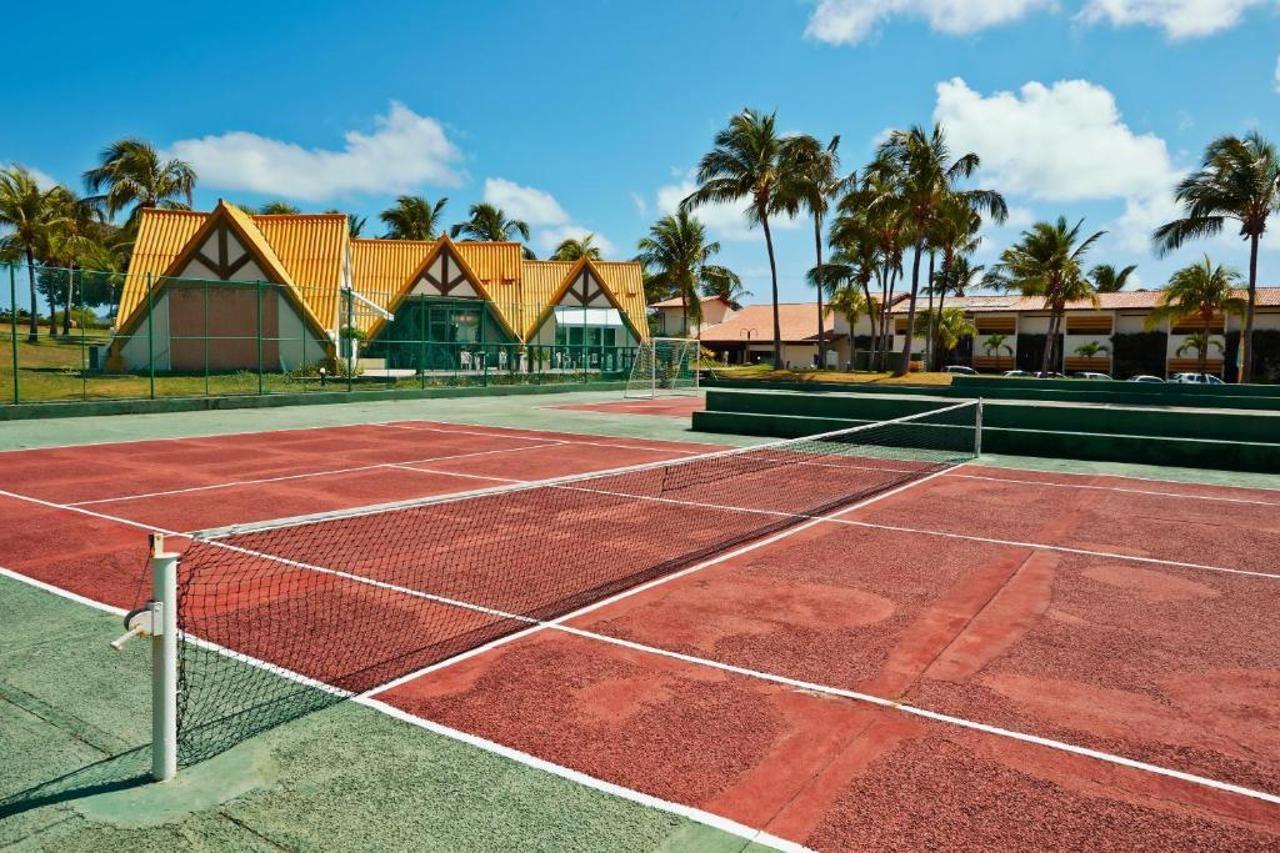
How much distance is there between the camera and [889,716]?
17.5ft

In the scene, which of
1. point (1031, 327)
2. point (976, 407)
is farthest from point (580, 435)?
point (1031, 327)

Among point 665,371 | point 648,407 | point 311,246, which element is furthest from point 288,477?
point 311,246

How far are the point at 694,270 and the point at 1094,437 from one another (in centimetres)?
5008

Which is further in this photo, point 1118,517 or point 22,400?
point 22,400

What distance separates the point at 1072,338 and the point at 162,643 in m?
70.8

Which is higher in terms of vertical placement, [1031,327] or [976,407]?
[1031,327]

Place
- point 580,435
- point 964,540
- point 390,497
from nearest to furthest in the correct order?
point 964,540 < point 390,497 < point 580,435

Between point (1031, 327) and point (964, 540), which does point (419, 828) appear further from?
point (1031, 327)

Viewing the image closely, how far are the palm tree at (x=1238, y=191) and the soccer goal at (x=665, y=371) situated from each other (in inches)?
1008

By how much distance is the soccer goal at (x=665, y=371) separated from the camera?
44000 mm

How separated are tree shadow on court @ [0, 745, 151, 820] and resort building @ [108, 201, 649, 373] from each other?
29.6 m

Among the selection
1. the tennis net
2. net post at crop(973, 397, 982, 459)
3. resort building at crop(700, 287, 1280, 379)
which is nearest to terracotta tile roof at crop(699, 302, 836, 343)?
resort building at crop(700, 287, 1280, 379)

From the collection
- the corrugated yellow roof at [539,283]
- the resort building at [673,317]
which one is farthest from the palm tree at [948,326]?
the corrugated yellow roof at [539,283]

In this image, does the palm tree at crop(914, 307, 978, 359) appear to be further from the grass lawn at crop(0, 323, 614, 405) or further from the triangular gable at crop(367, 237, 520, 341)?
the grass lawn at crop(0, 323, 614, 405)
